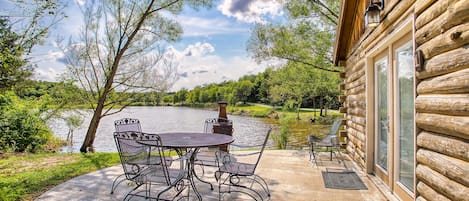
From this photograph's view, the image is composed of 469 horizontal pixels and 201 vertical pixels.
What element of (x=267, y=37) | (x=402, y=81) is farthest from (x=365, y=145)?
(x=267, y=37)

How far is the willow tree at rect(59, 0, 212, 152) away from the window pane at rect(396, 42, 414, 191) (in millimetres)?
5973

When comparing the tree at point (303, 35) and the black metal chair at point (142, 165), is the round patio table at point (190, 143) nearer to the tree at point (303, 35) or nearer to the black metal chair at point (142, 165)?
the black metal chair at point (142, 165)

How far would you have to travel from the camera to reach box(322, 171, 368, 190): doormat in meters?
4.02

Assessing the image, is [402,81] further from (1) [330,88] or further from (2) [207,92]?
(2) [207,92]

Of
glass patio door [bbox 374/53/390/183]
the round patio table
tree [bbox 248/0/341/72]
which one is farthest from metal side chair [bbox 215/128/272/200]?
tree [bbox 248/0/341/72]

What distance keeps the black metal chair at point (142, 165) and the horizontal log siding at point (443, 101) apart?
229 cm

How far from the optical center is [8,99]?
743 centimetres

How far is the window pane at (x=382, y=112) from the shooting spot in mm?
3943

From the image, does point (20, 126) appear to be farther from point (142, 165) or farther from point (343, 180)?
point (343, 180)

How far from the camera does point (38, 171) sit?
15.9ft

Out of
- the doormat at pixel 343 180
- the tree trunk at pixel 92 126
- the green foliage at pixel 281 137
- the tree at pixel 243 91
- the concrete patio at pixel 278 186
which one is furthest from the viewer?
the tree at pixel 243 91

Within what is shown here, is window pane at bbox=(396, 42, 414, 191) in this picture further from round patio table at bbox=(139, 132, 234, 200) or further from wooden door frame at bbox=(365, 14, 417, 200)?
round patio table at bbox=(139, 132, 234, 200)

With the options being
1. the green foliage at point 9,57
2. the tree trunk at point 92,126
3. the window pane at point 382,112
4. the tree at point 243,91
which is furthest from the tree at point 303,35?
the tree at point 243,91

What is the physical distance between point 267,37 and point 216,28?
10.5 ft
